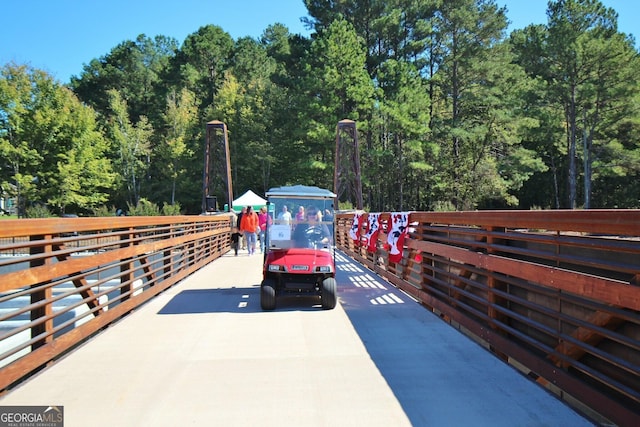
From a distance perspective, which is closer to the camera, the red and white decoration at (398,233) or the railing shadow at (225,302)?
the railing shadow at (225,302)

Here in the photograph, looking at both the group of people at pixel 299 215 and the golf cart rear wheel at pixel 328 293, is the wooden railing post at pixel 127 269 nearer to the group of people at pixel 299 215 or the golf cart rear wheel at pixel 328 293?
the group of people at pixel 299 215

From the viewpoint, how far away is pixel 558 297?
3.77 m

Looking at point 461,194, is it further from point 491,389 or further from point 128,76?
point 128,76

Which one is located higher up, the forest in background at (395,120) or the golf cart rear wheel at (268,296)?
the forest in background at (395,120)

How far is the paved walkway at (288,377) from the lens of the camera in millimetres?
3449

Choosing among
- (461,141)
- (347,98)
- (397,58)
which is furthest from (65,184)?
(461,141)

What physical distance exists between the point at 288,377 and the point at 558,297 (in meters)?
2.39

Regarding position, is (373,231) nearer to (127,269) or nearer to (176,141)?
(127,269)

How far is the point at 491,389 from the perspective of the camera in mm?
3896

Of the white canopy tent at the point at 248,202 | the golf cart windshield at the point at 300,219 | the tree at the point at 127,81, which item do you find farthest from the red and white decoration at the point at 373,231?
the tree at the point at 127,81

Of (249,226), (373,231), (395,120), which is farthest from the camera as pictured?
(395,120)
